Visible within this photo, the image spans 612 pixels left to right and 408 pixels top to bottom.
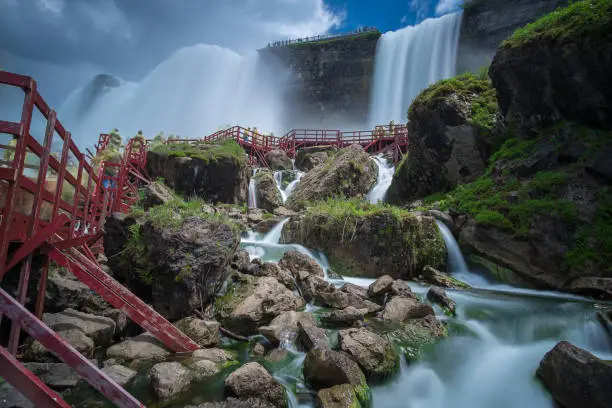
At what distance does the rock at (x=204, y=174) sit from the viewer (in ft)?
54.9

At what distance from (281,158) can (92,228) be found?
58.4 ft

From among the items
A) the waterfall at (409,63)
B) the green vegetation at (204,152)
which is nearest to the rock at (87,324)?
the green vegetation at (204,152)

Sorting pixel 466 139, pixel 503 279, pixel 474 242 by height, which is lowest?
pixel 503 279

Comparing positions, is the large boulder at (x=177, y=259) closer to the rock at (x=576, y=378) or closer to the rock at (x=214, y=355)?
the rock at (x=214, y=355)

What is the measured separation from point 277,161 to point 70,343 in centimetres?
2020

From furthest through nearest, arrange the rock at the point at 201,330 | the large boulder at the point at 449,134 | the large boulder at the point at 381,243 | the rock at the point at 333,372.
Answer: the large boulder at the point at 449,134 < the large boulder at the point at 381,243 < the rock at the point at 201,330 < the rock at the point at 333,372

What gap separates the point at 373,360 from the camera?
14.0ft

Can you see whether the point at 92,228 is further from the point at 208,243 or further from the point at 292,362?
the point at 292,362

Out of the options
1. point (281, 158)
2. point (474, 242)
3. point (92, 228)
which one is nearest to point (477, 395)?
point (474, 242)

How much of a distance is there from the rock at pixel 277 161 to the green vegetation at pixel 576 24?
1542 centimetres

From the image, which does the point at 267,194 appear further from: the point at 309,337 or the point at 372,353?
the point at 372,353

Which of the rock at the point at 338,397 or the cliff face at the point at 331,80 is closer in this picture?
the rock at the point at 338,397

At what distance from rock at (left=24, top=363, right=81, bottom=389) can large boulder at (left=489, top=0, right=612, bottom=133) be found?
1354 centimetres

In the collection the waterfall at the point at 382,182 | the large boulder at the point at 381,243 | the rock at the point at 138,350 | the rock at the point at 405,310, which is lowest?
the rock at the point at 138,350
